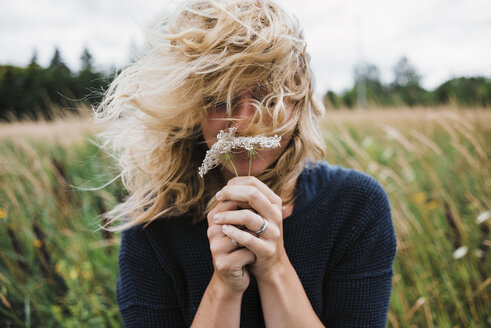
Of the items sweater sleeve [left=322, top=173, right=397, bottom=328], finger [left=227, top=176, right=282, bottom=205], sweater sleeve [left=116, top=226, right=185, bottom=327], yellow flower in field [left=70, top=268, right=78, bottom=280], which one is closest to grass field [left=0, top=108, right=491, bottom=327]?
yellow flower in field [left=70, top=268, right=78, bottom=280]

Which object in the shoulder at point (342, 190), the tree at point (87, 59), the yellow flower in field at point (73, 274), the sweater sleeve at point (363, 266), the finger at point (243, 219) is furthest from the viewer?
the tree at point (87, 59)

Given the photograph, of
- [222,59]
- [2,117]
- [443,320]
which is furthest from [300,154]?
[2,117]

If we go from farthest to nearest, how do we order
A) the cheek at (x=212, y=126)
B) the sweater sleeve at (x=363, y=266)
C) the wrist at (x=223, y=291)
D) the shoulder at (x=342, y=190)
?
the shoulder at (x=342, y=190)
the sweater sleeve at (x=363, y=266)
the cheek at (x=212, y=126)
the wrist at (x=223, y=291)

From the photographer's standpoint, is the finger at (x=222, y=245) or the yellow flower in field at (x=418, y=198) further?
the yellow flower in field at (x=418, y=198)

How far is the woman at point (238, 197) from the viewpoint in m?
1.23

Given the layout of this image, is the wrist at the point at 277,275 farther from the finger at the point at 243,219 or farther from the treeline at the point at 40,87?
the treeline at the point at 40,87

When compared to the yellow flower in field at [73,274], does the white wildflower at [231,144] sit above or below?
above

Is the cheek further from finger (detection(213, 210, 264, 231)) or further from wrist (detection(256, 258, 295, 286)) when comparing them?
wrist (detection(256, 258, 295, 286))

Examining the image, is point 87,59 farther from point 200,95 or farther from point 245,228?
point 245,228

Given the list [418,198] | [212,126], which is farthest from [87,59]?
[418,198]

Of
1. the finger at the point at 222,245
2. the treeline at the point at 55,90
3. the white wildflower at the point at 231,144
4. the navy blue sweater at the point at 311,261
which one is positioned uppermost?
the treeline at the point at 55,90

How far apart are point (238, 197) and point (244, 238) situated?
0.13 m

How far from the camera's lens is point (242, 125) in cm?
129

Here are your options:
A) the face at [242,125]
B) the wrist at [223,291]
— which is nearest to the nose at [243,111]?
the face at [242,125]
